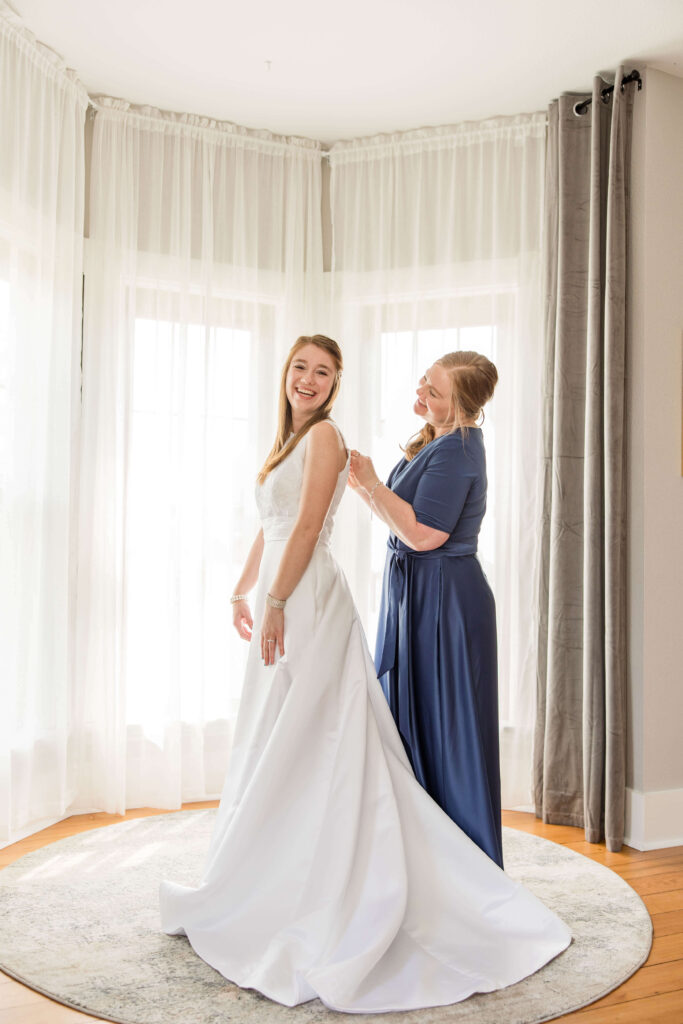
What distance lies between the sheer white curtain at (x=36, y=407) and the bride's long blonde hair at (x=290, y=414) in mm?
1118

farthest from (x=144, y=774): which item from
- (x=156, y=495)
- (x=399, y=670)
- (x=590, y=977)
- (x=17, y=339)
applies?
(x=590, y=977)

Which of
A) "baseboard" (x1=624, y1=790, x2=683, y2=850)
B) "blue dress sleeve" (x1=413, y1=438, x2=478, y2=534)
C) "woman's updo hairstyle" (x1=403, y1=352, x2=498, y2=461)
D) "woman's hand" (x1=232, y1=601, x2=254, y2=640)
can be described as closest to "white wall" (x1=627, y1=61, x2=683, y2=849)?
"baseboard" (x1=624, y1=790, x2=683, y2=850)

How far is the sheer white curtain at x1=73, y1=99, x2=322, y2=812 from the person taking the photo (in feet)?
11.7

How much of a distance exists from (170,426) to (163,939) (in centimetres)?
205

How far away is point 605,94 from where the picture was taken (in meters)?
3.41

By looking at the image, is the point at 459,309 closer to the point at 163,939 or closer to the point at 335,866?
the point at 335,866

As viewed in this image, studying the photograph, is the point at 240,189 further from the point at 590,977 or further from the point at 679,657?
the point at 590,977

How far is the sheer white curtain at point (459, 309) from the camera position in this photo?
369 cm

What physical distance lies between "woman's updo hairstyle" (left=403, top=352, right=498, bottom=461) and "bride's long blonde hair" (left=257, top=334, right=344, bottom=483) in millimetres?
339

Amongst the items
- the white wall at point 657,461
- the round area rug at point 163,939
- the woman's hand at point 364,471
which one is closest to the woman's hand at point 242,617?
the woman's hand at point 364,471

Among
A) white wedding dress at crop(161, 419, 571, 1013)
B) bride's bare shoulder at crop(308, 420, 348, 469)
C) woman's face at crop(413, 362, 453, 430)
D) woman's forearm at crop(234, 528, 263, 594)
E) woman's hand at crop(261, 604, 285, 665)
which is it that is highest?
woman's face at crop(413, 362, 453, 430)

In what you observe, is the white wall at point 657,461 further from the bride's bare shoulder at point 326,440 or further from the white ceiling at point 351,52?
the bride's bare shoulder at point 326,440

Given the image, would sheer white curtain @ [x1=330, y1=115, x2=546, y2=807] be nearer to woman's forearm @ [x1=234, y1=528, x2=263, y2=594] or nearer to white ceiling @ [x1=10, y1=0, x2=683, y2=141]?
white ceiling @ [x1=10, y1=0, x2=683, y2=141]

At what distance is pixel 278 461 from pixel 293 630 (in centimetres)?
49
